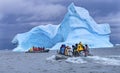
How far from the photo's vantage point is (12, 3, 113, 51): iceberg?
219 ft

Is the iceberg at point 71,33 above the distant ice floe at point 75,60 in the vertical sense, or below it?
above

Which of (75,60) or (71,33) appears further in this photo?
(71,33)

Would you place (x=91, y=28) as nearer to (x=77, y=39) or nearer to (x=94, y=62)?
(x=77, y=39)

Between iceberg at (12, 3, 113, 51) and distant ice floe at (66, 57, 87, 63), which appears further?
iceberg at (12, 3, 113, 51)

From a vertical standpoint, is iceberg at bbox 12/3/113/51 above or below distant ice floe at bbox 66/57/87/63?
above

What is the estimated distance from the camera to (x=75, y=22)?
66.8m

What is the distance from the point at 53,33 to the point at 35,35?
11.5 ft

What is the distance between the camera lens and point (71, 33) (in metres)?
68.2

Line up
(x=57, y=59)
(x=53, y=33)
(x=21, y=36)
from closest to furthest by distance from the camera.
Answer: (x=57, y=59) → (x=53, y=33) → (x=21, y=36)

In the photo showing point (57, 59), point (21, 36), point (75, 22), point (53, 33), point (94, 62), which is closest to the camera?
point (94, 62)

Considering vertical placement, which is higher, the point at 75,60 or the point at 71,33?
the point at 71,33

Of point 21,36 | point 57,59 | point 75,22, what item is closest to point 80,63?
point 57,59

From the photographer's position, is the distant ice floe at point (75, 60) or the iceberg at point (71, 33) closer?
the distant ice floe at point (75, 60)

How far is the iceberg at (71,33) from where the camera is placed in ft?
219
